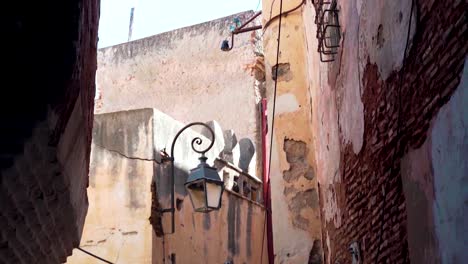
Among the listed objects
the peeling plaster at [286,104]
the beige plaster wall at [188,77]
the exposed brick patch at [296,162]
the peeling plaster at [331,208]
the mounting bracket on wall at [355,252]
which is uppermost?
the beige plaster wall at [188,77]

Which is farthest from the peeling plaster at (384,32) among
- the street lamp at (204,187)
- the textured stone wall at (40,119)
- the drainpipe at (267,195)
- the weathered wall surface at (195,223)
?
the drainpipe at (267,195)

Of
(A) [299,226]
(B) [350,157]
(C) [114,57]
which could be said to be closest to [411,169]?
(B) [350,157]

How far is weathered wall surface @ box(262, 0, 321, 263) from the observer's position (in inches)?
329

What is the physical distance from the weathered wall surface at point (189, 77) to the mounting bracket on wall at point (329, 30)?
945 cm

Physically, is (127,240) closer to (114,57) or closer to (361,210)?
(361,210)

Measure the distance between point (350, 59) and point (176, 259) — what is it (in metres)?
5.64

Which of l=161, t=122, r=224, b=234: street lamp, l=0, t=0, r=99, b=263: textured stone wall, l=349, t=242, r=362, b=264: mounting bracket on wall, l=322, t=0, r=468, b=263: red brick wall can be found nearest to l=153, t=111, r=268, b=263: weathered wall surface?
A: l=161, t=122, r=224, b=234: street lamp

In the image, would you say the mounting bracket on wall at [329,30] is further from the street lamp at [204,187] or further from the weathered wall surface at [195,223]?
the weathered wall surface at [195,223]

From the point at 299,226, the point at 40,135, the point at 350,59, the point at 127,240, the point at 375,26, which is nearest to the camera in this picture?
the point at 40,135

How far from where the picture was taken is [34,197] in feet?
10.9

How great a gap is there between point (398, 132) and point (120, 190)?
640 cm

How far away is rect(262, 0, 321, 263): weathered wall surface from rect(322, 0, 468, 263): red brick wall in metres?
2.44

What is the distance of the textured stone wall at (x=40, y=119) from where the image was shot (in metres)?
2.45

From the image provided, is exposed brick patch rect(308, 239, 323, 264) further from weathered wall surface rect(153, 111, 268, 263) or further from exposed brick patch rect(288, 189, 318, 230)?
weathered wall surface rect(153, 111, 268, 263)
